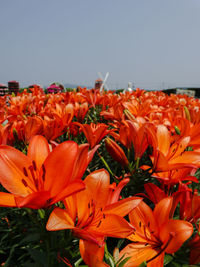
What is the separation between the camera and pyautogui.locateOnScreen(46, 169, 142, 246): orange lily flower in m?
0.44

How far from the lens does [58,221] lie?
16.6 inches

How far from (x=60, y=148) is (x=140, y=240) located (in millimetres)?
317

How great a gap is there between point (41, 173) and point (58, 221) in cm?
13

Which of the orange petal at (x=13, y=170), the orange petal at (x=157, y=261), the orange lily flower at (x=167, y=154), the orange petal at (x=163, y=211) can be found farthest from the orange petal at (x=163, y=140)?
the orange petal at (x=13, y=170)

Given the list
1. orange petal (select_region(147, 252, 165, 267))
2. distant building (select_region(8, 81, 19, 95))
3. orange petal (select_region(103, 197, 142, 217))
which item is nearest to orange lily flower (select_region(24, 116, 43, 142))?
orange petal (select_region(103, 197, 142, 217))

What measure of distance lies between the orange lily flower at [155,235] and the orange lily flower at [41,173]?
0.23 metres

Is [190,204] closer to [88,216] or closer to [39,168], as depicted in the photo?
[88,216]

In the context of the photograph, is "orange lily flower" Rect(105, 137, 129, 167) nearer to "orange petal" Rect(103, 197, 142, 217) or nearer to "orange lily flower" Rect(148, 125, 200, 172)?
"orange lily flower" Rect(148, 125, 200, 172)

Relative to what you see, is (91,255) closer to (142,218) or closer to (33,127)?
(142,218)

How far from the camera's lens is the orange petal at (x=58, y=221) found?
41 centimetres

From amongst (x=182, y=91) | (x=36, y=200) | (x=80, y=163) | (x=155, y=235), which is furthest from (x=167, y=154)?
(x=182, y=91)

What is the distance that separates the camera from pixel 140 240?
0.56m

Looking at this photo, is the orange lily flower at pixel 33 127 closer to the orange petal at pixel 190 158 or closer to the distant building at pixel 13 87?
the orange petal at pixel 190 158

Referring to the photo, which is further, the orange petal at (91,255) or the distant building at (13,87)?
the distant building at (13,87)
